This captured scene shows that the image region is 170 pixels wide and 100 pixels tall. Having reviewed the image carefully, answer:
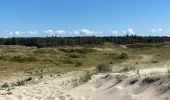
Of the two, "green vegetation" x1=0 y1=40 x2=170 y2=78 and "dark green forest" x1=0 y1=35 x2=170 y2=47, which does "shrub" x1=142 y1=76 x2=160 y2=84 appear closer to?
"green vegetation" x1=0 y1=40 x2=170 y2=78

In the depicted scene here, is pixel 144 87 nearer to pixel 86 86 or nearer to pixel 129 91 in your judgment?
pixel 129 91

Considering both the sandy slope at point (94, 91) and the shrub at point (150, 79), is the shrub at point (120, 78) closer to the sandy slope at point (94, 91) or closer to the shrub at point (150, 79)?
the sandy slope at point (94, 91)

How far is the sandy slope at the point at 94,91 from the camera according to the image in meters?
10.8

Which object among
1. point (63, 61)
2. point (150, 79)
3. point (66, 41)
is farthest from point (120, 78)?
point (66, 41)

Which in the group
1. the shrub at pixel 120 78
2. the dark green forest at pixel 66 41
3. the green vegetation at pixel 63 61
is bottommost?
the dark green forest at pixel 66 41

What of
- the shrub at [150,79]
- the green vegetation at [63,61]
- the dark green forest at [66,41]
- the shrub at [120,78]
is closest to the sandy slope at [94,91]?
the shrub at [120,78]

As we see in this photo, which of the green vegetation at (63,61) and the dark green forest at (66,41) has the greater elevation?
the green vegetation at (63,61)

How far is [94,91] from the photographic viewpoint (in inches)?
497

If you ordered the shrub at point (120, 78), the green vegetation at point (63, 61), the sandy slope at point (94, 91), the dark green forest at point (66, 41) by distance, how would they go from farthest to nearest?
the dark green forest at point (66, 41) < the green vegetation at point (63, 61) < the shrub at point (120, 78) < the sandy slope at point (94, 91)

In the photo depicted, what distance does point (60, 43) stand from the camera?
12375 centimetres

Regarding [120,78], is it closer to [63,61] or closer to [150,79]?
[150,79]

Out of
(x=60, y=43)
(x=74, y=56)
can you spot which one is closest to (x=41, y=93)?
(x=74, y=56)

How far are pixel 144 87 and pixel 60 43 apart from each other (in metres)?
113

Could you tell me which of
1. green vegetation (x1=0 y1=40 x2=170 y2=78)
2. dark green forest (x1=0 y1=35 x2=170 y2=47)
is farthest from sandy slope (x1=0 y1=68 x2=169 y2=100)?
dark green forest (x1=0 y1=35 x2=170 y2=47)
